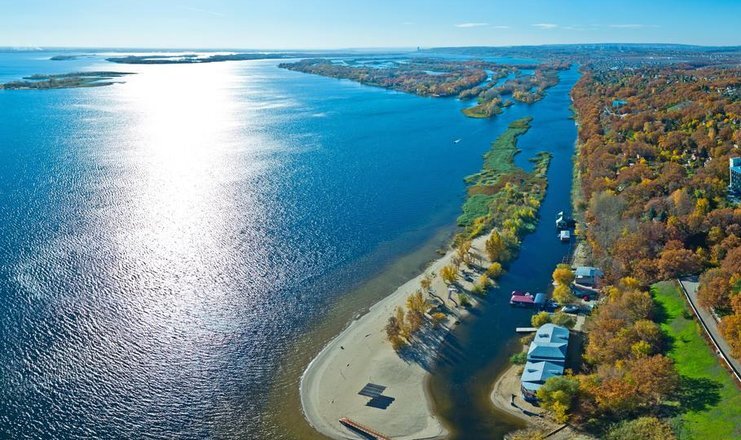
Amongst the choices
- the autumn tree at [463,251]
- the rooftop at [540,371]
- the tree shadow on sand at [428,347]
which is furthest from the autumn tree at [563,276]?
the rooftop at [540,371]

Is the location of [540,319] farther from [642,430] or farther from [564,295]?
[642,430]

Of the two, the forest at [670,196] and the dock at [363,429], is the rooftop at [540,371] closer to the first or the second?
the dock at [363,429]

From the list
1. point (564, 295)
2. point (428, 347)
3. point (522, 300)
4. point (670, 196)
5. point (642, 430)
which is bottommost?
point (428, 347)

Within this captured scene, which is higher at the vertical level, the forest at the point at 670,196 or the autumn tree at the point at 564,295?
the forest at the point at 670,196

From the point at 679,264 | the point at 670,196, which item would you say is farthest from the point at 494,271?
the point at 670,196

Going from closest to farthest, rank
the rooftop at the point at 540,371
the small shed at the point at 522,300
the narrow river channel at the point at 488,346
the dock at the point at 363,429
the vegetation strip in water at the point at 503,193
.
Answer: the dock at the point at 363,429 → the narrow river channel at the point at 488,346 → the rooftop at the point at 540,371 → the small shed at the point at 522,300 → the vegetation strip in water at the point at 503,193

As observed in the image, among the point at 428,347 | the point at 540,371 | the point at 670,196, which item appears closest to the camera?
the point at 540,371

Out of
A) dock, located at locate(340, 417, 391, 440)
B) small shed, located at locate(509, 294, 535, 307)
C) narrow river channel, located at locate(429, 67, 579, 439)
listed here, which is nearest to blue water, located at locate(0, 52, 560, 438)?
dock, located at locate(340, 417, 391, 440)
